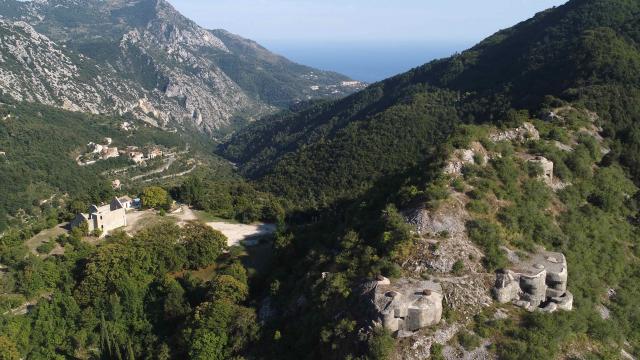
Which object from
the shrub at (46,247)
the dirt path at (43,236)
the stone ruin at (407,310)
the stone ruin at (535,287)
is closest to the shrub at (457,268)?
the stone ruin at (535,287)

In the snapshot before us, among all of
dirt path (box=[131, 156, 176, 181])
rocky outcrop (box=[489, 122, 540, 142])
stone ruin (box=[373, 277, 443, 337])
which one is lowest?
dirt path (box=[131, 156, 176, 181])

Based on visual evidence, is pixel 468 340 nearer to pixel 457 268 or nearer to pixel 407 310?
pixel 407 310

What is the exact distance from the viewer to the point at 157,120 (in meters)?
188

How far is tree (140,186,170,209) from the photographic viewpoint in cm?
5089

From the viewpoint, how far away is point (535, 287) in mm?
26172

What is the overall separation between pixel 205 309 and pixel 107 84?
174 metres

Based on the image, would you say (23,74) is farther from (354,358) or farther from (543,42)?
(354,358)

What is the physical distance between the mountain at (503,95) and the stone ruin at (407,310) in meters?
22.6

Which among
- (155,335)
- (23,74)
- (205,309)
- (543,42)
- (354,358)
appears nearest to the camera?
(354,358)

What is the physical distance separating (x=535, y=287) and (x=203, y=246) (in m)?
26.2

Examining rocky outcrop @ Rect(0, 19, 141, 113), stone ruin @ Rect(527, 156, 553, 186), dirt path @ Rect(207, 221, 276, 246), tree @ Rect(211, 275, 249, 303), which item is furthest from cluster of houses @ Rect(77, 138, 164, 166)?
stone ruin @ Rect(527, 156, 553, 186)

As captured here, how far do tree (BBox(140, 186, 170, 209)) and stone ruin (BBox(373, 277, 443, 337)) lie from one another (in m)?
32.8

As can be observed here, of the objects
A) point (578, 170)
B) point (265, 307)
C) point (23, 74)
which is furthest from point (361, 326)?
point (23, 74)

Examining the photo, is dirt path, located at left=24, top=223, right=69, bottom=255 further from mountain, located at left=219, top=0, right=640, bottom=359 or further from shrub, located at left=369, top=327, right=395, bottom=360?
shrub, located at left=369, top=327, right=395, bottom=360
